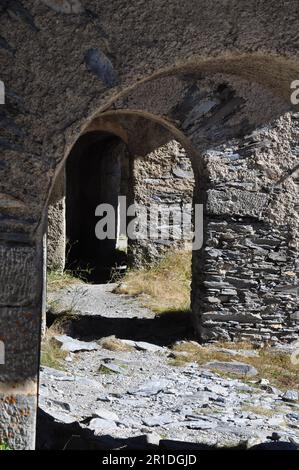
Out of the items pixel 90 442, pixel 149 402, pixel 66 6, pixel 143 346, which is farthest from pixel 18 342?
pixel 143 346

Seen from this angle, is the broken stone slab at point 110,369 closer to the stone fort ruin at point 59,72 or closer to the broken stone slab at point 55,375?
the broken stone slab at point 55,375

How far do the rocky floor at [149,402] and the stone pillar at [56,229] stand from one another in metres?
2.88

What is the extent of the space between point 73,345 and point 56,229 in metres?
3.77

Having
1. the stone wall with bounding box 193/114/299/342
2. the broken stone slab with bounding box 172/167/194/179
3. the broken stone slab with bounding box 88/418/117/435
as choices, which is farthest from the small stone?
the broken stone slab with bounding box 172/167/194/179

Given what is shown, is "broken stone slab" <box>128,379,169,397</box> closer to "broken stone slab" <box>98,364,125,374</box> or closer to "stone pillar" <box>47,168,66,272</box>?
"broken stone slab" <box>98,364,125,374</box>

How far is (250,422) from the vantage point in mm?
4945

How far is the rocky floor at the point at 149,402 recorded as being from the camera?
4.42 metres

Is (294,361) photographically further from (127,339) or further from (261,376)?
(127,339)

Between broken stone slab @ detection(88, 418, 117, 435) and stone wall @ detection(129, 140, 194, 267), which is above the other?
stone wall @ detection(129, 140, 194, 267)

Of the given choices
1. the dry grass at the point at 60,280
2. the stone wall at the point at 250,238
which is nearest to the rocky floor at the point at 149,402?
the stone wall at the point at 250,238

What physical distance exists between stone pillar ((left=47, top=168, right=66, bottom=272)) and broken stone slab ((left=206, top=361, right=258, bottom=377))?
430 centimetres

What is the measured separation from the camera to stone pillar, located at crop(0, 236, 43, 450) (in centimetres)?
281

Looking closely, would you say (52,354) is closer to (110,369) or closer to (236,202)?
(110,369)

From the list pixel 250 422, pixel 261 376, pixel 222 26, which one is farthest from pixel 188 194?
pixel 222 26
